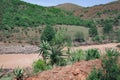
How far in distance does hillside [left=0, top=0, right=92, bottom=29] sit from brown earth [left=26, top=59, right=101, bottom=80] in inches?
3402

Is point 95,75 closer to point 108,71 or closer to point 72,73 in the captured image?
point 108,71

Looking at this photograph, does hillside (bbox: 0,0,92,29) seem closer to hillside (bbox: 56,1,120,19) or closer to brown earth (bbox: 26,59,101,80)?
hillside (bbox: 56,1,120,19)

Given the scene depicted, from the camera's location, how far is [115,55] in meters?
32.0

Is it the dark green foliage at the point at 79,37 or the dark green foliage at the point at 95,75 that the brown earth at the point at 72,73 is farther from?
the dark green foliage at the point at 79,37

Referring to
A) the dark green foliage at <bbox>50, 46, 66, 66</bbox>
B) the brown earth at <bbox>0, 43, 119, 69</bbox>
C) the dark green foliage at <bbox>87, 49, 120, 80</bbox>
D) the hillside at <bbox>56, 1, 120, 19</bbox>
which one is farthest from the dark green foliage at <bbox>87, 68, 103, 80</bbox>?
the hillside at <bbox>56, 1, 120, 19</bbox>

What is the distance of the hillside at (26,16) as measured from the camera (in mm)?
127875

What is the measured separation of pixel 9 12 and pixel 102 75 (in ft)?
357

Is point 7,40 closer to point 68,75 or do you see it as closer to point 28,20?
point 28,20

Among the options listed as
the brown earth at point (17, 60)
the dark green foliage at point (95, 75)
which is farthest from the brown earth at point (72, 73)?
the brown earth at point (17, 60)

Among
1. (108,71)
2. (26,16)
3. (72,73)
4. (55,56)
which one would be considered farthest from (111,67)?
(26,16)

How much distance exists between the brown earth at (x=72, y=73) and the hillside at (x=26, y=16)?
8641 cm

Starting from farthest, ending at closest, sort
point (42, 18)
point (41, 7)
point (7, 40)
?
point (41, 7)
point (42, 18)
point (7, 40)

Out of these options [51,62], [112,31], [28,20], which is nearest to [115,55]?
[51,62]

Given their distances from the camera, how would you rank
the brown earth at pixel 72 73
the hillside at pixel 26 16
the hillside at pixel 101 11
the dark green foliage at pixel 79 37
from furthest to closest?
the hillside at pixel 101 11
the hillside at pixel 26 16
the dark green foliage at pixel 79 37
the brown earth at pixel 72 73
